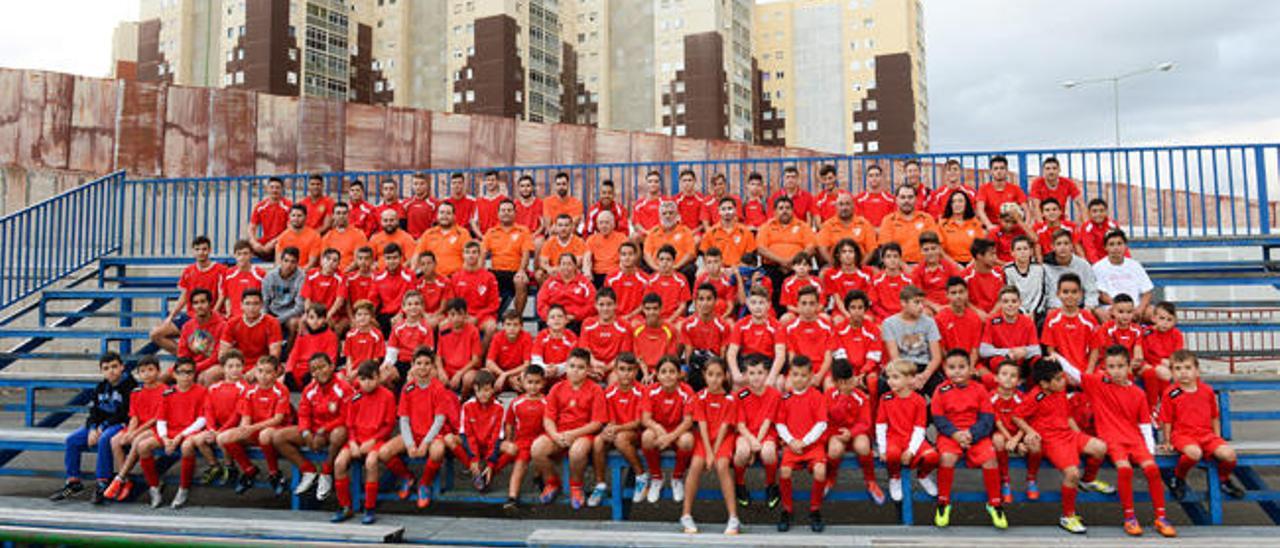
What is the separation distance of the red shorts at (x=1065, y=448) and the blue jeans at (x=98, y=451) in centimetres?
805

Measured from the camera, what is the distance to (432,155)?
15.2 meters

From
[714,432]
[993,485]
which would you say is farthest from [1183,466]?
[714,432]

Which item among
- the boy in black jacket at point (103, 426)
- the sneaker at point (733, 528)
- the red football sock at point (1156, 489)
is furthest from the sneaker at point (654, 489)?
the boy in black jacket at point (103, 426)

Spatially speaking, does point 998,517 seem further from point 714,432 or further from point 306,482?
point 306,482

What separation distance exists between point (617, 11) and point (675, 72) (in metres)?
10.9

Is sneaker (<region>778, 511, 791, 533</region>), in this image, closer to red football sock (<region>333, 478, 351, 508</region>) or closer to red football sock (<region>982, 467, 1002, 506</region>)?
red football sock (<region>982, 467, 1002, 506</region>)

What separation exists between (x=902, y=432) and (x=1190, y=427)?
2.19 metres

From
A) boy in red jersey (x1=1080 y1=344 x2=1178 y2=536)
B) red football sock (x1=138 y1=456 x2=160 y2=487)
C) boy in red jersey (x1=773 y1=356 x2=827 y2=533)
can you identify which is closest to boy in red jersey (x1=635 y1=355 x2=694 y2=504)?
boy in red jersey (x1=773 y1=356 x2=827 y2=533)

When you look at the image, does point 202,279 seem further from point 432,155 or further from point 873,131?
point 873,131

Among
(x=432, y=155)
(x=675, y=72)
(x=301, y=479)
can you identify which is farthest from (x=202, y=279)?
(x=675, y=72)


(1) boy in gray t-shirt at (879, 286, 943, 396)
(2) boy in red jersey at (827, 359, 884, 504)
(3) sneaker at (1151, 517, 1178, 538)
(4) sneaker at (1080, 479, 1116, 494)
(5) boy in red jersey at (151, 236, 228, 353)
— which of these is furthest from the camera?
(5) boy in red jersey at (151, 236, 228, 353)

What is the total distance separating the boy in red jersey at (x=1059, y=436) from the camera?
18.2ft

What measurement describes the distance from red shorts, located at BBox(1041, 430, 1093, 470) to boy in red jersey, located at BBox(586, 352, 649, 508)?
3.18m

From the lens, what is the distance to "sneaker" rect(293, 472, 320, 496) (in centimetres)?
645
